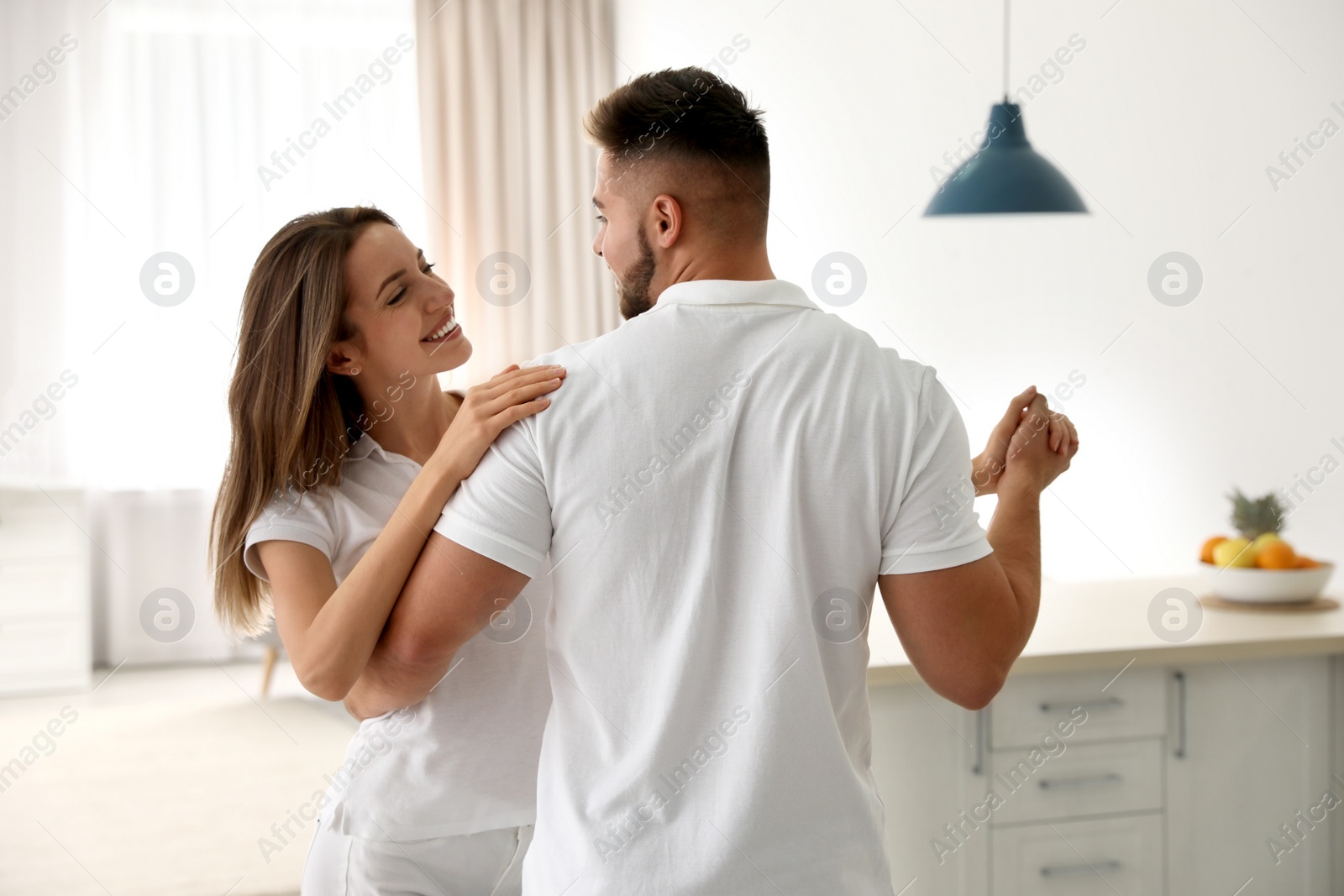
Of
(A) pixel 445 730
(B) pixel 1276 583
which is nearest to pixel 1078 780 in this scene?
(B) pixel 1276 583

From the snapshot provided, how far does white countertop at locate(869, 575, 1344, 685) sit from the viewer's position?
1.64 meters

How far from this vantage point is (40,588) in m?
4.00

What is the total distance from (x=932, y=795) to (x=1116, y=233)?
1492mm

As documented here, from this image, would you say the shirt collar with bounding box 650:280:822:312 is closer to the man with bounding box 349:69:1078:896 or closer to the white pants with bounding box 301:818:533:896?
the man with bounding box 349:69:1078:896

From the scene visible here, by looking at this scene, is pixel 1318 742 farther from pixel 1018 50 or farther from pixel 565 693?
pixel 1018 50

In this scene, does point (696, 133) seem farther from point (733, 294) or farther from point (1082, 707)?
point (1082, 707)

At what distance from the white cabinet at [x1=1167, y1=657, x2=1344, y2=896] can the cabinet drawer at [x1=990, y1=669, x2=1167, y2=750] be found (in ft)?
0.15

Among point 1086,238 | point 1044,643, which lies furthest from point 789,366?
point 1086,238

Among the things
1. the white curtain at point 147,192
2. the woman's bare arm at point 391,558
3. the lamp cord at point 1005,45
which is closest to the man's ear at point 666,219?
the woman's bare arm at point 391,558

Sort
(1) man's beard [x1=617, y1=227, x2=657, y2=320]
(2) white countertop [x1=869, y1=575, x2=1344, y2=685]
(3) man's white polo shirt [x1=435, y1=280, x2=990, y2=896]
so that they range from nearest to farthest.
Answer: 1. (3) man's white polo shirt [x1=435, y1=280, x2=990, y2=896]
2. (1) man's beard [x1=617, y1=227, x2=657, y2=320]
3. (2) white countertop [x1=869, y1=575, x2=1344, y2=685]

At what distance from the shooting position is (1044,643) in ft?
5.63

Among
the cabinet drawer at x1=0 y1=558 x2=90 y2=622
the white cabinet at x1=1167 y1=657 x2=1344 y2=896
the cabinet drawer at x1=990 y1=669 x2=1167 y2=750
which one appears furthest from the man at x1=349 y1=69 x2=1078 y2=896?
the cabinet drawer at x1=0 y1=558 x2=90 y2=622

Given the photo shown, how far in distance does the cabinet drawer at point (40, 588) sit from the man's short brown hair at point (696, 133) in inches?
152

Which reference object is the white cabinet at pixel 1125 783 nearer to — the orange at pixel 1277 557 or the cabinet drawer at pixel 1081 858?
the cabinet drawer at pixel 1081 858
